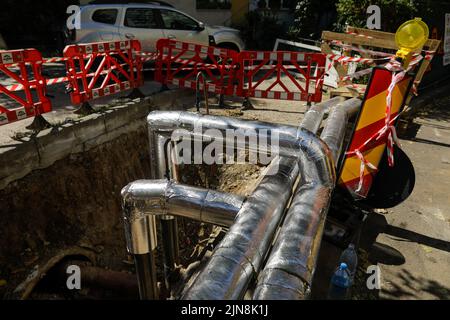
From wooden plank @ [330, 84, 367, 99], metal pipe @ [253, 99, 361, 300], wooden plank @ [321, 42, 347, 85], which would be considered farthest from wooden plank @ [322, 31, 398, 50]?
metal pipe @ [253, 99, 361, 300]

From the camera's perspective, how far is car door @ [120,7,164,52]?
9555mm

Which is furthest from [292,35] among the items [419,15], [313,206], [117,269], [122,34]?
[313,206]

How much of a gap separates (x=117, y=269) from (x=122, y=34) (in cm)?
658

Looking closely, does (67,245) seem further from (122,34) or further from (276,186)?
(122,34)

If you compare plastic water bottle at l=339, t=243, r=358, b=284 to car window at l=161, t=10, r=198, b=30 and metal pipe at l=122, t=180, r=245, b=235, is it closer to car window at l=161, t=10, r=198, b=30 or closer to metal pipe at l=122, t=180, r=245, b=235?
metal pipe at l=122, t=180, r=245, b=235

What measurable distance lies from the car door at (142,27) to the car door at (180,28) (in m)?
0.25

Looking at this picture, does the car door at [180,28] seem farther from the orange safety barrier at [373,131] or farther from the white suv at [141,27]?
the orange safety barrier at [373,131]

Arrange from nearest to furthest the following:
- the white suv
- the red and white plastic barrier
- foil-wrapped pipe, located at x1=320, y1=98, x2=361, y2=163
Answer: foil-wrapped pipe, located at x1=320, y1=98, x2=361, y2=163, the red and white plastic barrier, the white suv

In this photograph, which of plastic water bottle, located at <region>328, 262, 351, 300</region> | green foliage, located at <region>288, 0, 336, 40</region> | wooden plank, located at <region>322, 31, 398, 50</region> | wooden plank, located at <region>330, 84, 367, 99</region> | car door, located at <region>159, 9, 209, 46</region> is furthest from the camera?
green foliage, located at <region>288, 0, 336, 40</region>

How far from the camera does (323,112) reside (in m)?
5.89

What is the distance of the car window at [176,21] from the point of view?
33.2 feet

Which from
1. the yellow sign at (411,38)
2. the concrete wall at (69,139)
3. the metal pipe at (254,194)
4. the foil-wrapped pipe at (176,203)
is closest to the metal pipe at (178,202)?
the foil-wrapped pipe at (176,203)

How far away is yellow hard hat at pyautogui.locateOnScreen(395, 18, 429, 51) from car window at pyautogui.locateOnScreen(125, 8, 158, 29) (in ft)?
25.3

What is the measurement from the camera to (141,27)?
32.0 ft
